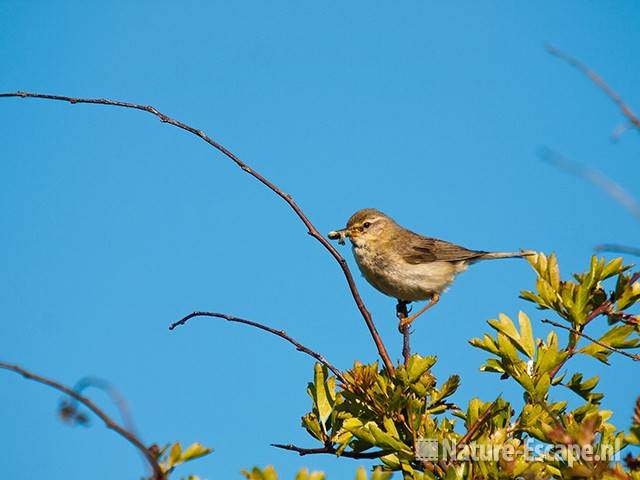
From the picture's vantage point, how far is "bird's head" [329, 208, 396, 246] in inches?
319

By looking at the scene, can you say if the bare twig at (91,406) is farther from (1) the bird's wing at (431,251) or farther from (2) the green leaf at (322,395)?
(1) the bird's wing at (431,251)

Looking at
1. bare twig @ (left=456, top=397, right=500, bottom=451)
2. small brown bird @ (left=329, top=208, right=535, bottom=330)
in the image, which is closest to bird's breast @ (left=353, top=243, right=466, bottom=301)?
small brown bird @ (left=329, top=208, right=535, bottom=330)

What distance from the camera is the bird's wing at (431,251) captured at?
323 inches

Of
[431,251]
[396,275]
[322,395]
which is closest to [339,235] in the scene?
[396,275]

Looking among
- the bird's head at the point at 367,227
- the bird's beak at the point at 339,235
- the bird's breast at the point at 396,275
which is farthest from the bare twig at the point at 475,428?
the bird's head at the point at 367,227

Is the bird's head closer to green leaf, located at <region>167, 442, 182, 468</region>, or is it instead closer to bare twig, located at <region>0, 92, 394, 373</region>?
bare twig, located at <region>0, 92, 394, 373</region>

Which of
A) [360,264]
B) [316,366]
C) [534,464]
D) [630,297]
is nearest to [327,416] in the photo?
[316,366]

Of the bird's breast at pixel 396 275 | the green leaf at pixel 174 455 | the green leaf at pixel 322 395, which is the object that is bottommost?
the green leaf at pixel 174 455

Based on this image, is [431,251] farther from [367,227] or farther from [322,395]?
[322,395]

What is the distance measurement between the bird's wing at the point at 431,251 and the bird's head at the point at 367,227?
299 millimetres

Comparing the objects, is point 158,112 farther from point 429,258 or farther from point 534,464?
point 429,258

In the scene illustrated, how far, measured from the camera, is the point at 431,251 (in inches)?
338

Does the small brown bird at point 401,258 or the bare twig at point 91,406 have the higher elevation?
the small brown bird at point 401,258

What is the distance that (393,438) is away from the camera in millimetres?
3613
